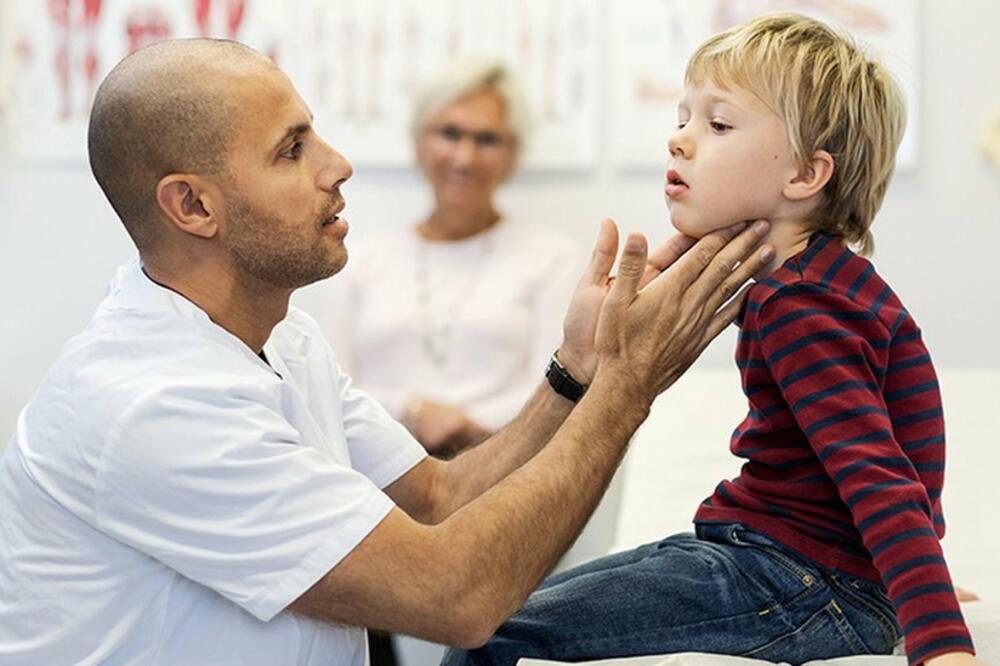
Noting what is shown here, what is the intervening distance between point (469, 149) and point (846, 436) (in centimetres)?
180

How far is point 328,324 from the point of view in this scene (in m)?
3.08

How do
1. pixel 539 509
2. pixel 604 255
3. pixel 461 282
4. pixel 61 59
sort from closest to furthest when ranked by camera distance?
pixel 539 509 < pixel 604 255 < pixel 461 282 < pixel 61 59

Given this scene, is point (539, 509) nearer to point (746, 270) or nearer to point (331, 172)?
point (746, 270)

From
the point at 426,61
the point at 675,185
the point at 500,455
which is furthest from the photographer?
the point at 426,61

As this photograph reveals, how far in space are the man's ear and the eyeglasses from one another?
1534 millimetres

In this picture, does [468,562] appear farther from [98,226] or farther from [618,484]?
[98,226]

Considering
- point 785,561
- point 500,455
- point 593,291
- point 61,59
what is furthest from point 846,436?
point 61,59

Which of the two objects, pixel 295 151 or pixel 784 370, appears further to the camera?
pixel 295 151

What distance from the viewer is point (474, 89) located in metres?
3.05

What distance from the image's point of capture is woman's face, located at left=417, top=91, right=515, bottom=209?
3.04m

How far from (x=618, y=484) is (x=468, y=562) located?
173 cm

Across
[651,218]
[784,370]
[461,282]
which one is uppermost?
[651,218]

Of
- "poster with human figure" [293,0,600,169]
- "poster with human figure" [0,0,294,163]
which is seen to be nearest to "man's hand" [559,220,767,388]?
"poster with human figure" [293,0,600,169]

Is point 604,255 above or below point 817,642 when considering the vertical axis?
above
